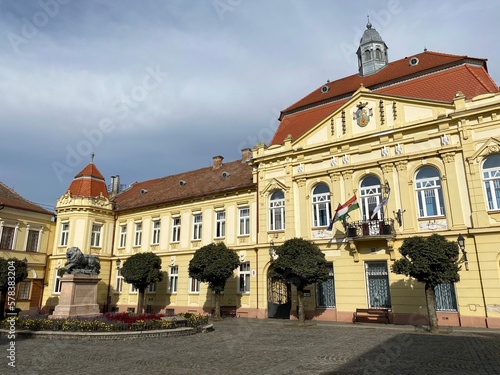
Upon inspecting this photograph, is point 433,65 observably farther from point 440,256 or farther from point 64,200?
point 64,200

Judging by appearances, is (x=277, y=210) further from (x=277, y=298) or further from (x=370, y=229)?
(x=370, y=229)

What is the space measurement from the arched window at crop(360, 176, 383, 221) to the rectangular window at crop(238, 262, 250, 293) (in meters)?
7.92

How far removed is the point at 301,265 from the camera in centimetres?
1730

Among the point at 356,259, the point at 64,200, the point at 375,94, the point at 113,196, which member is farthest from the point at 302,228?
the point at 113,196

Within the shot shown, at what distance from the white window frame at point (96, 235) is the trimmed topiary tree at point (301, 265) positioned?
1756 cm

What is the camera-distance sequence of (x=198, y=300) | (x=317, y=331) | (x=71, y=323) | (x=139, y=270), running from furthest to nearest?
(x=198, y=300) < (x=139, y=270) < (x=317, y=331) < (x=71, y=323)

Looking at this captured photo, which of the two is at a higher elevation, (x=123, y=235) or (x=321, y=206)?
(x=321, y=206)

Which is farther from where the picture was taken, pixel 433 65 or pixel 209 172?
pixel 209 172

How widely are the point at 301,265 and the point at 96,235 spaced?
1919 centimetres

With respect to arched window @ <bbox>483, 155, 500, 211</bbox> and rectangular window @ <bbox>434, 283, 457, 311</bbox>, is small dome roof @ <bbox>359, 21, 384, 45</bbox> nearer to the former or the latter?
arched window @ <bbox>483, 155, 500, 211</bbox>

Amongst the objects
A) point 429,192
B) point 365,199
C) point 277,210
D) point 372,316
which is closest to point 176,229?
point 277,210

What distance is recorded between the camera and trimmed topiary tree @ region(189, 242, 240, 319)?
2019 cm

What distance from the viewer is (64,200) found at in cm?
3027

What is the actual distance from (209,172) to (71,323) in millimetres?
18965
